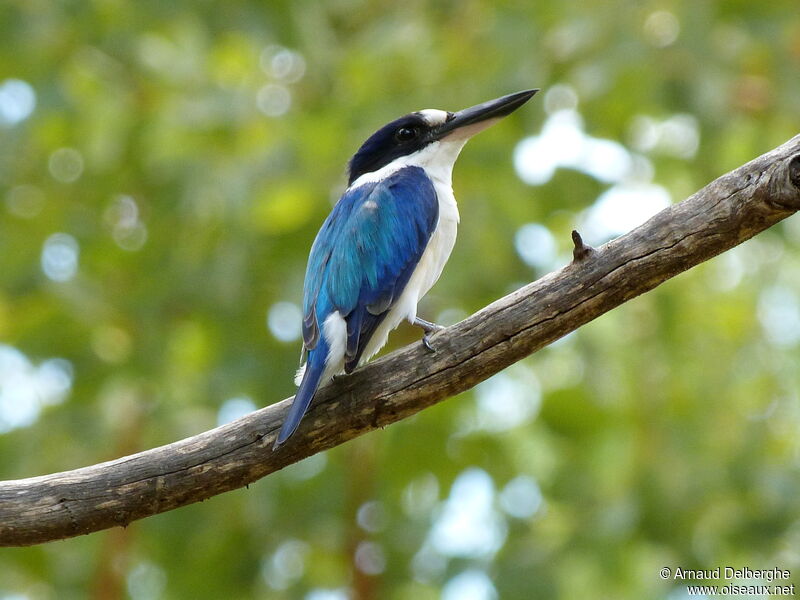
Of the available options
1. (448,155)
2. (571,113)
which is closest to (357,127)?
(448,155)

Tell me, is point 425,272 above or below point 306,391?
below

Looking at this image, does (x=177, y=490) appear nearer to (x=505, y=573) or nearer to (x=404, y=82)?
(x=505, y=573)

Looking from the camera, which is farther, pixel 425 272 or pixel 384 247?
pixel 425 272

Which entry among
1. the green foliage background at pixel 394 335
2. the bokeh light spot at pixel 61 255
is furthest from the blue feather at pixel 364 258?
the bokeh light spot at pixel 61 255

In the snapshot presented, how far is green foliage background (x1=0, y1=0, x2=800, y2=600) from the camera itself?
4938mm

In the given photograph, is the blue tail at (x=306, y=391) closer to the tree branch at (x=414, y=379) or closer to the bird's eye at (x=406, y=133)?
the tree branch at (x=414, y=379)

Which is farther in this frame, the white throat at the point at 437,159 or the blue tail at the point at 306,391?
the white throat at the point at 437,159

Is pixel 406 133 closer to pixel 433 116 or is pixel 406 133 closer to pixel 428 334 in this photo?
pixel 433 116

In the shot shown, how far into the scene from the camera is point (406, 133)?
4.66 m

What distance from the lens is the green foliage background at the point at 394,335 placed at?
4.94 metres

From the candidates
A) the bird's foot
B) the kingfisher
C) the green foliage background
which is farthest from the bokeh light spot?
the bird's foot

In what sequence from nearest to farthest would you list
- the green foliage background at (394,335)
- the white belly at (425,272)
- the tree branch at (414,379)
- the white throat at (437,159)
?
the tree branch at (414,379)
the white belly at (425,272)
the white throat at (437,159)
the green foliage background at (394,335)

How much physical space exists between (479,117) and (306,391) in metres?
1.77

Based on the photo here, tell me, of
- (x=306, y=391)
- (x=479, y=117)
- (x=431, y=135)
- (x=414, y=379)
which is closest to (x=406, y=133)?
(x=431, y=135)
